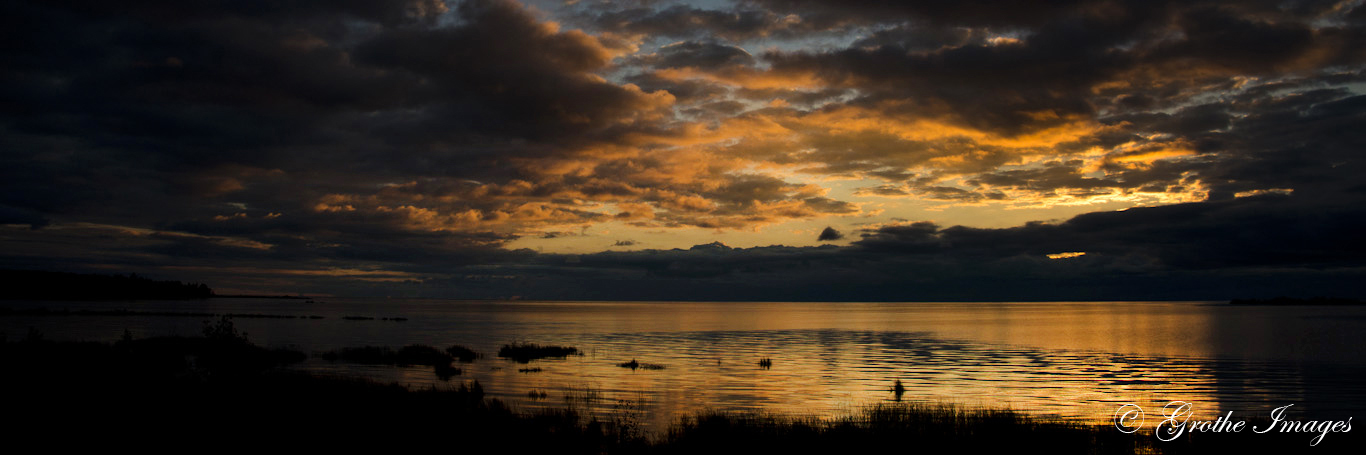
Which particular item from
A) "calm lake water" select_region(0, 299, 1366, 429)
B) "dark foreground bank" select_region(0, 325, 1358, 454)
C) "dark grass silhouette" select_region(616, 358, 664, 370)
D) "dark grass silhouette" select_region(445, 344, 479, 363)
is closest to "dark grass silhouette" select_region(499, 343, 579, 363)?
"calm lake water" select_region(0, 299, 1366, 429)

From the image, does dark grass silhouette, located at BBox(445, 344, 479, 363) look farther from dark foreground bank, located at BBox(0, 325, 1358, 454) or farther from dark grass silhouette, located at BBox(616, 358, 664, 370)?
dark foreground bank, located at BBox(0, 325, 1358, 454)

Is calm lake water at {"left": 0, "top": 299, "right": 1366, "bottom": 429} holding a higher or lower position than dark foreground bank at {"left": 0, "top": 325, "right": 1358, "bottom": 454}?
lower

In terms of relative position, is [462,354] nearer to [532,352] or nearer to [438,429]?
[532,352]

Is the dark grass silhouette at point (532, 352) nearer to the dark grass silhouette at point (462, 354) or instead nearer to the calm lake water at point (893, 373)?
the calm lake water at point (893, 373)

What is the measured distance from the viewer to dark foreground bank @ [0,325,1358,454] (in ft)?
64.3

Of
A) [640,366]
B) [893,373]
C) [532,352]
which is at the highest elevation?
[532,352]

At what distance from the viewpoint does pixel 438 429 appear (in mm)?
22250

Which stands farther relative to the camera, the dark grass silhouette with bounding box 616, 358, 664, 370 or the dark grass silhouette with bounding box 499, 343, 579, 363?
the dark grass silhouette with bounding box 499, 343, 579, 363

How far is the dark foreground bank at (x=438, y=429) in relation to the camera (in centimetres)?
1959

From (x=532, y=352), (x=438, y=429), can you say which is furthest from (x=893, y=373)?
(x=438, y=429)

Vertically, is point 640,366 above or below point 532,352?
below

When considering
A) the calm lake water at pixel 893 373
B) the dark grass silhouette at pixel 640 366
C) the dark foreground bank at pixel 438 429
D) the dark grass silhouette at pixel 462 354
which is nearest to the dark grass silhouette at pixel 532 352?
the calm lake water at pixel 893 373

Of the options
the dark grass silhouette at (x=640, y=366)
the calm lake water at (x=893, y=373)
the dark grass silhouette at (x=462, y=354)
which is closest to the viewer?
the calm lake water at (x=893, y=373)

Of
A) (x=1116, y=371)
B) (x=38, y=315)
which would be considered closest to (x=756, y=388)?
(x=1116, y=371)
